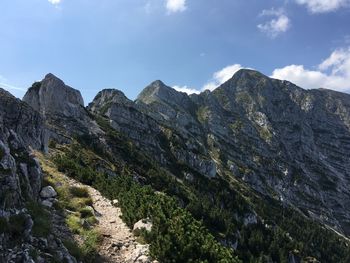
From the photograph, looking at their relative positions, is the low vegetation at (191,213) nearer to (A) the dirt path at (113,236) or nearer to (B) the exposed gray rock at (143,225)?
(B) the exposed gray rock at (143,225)

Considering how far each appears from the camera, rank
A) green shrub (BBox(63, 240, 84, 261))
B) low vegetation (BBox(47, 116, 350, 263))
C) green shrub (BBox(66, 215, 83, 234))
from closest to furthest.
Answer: green shrub (BBox(63, 240, 84, 261)) < low vegetation (BBox(47, 116, 350, 263)) < green shrub (BBox(66, 215, 83, 234))

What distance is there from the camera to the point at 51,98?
117 meters

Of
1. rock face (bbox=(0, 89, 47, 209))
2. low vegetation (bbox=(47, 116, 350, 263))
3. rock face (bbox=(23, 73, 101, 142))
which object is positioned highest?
rock face (bbox=(23, 73, 101, 142))

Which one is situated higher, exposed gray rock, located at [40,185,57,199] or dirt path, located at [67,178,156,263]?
exposed gray rock, located at [40,185,57,199]

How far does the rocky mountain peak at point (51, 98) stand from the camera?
116 m

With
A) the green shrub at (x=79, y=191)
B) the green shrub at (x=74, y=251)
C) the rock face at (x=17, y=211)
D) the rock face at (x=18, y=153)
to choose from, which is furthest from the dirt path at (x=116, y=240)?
the rock face at (x=18, y=153)

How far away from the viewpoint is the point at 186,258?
1941 centimetres

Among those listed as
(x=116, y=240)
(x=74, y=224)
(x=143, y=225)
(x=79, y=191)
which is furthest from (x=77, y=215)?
(x=79, y=191)

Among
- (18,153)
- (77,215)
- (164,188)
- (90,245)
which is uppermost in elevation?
(18,153)

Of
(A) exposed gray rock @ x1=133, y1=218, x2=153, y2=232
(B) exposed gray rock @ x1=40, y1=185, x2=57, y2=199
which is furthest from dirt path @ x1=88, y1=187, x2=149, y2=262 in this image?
(B) exposed gray rock @ x1=40, y1=185, x2=57, y2=199

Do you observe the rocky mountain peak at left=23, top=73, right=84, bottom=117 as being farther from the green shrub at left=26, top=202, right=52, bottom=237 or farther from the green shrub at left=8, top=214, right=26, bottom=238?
the green shrub at left=8, top=214, right=26, bottom=238

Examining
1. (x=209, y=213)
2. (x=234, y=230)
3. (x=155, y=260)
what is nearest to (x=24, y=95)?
(x=209, y=213)

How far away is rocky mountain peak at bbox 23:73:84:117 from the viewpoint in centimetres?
11575

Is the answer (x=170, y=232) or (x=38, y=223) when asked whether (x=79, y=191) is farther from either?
(x=38, y=223)
